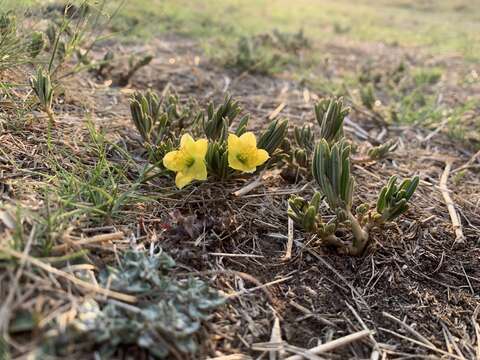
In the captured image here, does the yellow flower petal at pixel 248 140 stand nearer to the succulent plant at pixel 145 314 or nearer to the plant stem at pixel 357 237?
the plant stem at pixel 357 237

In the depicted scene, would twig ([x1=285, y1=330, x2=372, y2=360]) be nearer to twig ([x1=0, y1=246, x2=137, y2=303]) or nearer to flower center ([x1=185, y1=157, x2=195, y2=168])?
twig ([x1=0, y1=246, x2=137, y2=303])

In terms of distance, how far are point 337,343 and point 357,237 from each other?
16.9 inches

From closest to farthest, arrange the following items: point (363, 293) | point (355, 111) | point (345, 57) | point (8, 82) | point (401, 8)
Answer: point (363, 293) → point (8, 82) → point (355, 111) → point (345, 57) → point (401, 8)

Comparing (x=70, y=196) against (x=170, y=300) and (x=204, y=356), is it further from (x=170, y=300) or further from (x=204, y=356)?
(x=204, y=356)

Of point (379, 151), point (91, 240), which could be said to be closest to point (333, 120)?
point (379, 151)

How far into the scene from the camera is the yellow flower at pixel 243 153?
1791 millimetres

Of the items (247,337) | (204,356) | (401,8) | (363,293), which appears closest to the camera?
(204,356)

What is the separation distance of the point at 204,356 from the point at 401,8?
13.4 m

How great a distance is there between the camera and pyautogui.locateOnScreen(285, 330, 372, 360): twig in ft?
4.45

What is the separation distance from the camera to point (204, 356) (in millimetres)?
1262

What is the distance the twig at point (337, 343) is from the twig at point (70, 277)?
0.48m

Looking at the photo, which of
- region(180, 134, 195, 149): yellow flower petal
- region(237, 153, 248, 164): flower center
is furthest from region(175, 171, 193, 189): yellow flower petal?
region(237, 153, 248, 164): flower center

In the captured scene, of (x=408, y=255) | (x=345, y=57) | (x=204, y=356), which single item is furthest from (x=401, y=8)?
(x=204, y=356)

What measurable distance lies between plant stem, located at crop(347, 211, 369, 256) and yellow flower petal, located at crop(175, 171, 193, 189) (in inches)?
23.0
